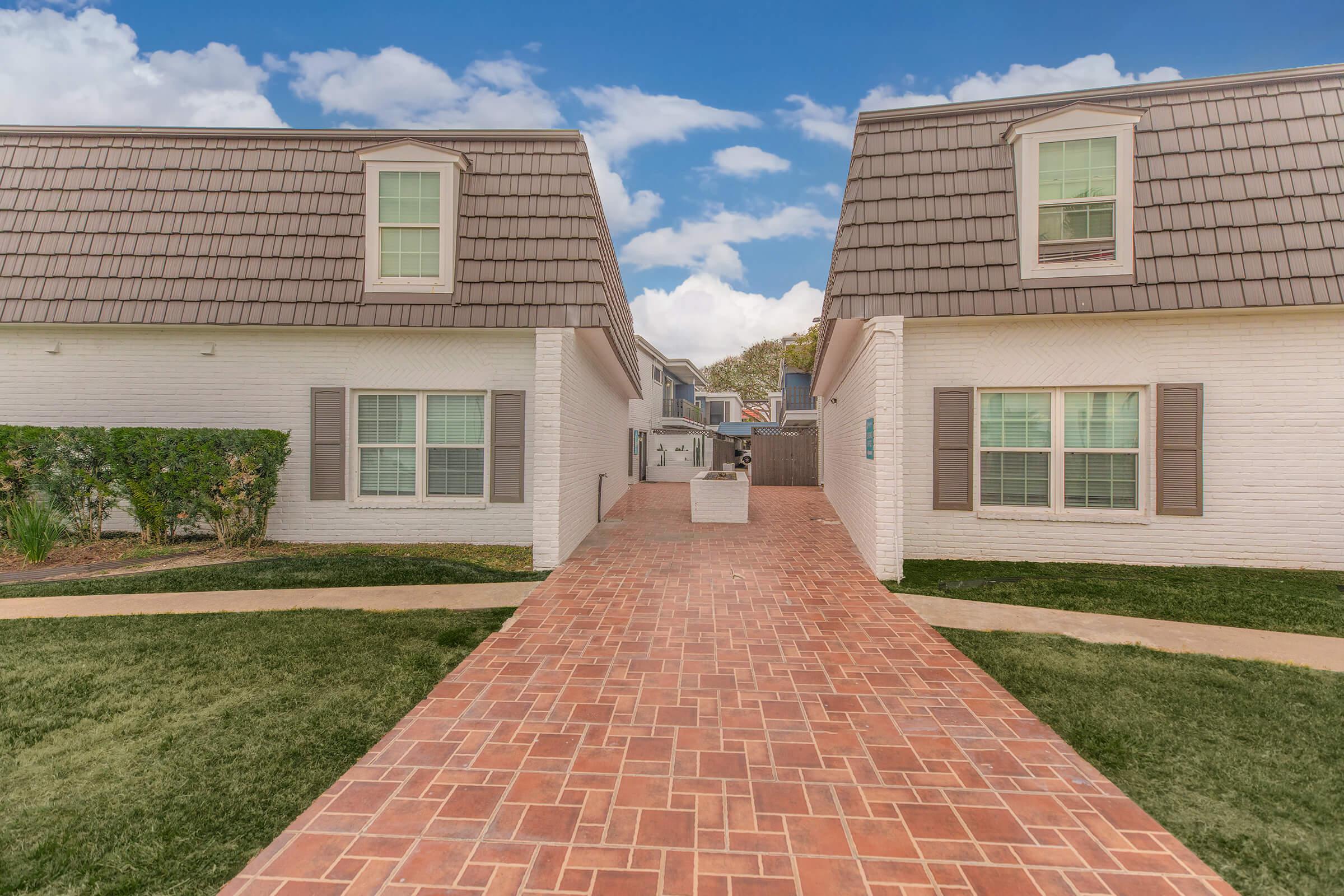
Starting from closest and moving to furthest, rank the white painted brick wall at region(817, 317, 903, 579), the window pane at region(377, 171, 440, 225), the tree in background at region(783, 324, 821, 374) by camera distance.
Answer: the white painted brick wall at region(817, 317, 903, 579), the window pane at region(377, 171, 440, 225), the tree in background at region(783, 324, 821, 374)

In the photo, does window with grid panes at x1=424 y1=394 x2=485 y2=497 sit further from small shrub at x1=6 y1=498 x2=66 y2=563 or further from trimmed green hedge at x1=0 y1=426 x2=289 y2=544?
small shrub at x1=6 y1=498 x2=66 y2=563

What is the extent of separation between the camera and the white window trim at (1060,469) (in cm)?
678

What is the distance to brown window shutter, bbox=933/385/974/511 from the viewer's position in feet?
22.9

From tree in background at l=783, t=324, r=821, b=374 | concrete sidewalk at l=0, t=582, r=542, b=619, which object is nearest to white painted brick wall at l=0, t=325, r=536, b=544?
concrete sidewalk at l=0, t=582, r=542, b=619

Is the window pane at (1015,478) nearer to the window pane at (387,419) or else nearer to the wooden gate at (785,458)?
the window pane at (387,419)

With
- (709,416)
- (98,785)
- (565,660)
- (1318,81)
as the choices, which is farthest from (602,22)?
(709,416)

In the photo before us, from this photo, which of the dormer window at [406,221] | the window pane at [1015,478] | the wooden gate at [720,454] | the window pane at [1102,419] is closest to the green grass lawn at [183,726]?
the dormer window at [406,221]

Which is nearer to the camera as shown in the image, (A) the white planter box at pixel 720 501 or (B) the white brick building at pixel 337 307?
(B) the white brick building at pixel 337 307

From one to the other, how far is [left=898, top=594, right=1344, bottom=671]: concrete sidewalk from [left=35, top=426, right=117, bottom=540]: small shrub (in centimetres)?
944

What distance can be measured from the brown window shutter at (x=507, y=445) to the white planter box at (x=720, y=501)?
11.7 ft

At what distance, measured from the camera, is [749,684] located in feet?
12.3

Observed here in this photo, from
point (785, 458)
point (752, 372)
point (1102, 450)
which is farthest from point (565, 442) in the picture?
point (752, 372)

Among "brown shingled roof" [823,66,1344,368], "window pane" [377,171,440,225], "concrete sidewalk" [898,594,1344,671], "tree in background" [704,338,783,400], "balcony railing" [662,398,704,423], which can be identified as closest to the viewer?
"concrete sidewalk" [898,594,1344,671]

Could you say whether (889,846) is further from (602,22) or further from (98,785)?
(602,22)
